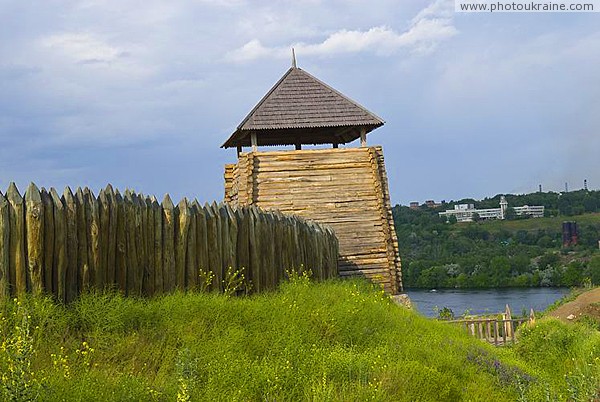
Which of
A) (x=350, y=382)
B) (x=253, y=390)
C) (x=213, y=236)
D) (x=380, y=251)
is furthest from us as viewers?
(x=380, y=251)

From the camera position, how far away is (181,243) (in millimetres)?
10273

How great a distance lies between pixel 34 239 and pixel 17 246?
19 centimetres

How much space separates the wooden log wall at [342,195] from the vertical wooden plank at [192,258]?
8.98 metres

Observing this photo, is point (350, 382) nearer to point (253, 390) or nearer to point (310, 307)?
point (253, 390)

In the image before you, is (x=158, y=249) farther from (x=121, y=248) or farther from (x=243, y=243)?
(x=243, y=243)

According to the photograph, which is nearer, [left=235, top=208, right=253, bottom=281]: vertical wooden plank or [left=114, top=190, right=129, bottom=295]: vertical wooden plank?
[left=114, top=190, right=129, bottom=295]: vertical wooden plank

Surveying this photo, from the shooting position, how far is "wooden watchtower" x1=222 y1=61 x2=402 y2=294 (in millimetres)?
19438

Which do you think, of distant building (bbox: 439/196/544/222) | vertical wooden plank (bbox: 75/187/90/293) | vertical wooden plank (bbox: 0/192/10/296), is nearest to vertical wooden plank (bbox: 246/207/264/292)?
vertical wooden plank (bbox: 75/187/90/293)

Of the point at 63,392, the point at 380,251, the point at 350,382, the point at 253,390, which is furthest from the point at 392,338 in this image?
the point at 380,251

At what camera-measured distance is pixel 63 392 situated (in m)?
6.09

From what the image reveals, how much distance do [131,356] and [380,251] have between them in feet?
40.3

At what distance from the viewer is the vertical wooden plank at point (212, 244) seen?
1073 centimetres

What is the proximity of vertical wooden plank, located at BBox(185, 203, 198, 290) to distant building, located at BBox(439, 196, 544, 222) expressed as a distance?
9311cm

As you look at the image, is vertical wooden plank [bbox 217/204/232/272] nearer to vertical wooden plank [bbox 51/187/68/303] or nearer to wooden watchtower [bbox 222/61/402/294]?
vertical wooden plank [bbox 51/187/68/303]
